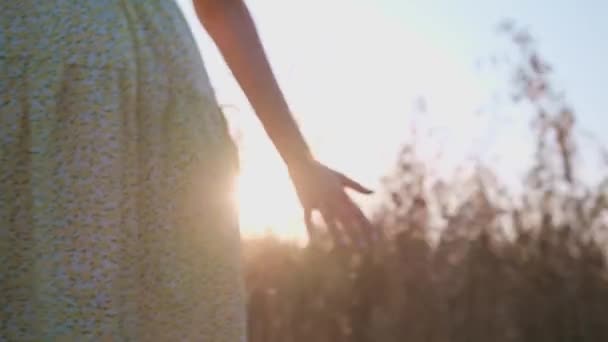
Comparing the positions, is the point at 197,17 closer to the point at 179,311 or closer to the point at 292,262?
the point at 179,311

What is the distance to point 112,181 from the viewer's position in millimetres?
927

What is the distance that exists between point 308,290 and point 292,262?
0.59ft

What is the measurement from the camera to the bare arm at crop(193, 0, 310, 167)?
1185 millimetres

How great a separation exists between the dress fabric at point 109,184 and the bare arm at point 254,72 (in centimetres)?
16

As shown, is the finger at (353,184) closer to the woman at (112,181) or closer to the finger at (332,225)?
the finger at (332,225)

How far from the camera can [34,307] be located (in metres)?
0.89

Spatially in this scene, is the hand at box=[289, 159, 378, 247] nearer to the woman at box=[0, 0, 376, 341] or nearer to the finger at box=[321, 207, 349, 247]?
the finger at box=[321, 207, 349, 247]

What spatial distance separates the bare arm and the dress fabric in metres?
0.16

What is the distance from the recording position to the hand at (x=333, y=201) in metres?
1.11

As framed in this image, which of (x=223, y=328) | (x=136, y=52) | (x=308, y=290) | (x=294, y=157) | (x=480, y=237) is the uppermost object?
(x=136, y=52)

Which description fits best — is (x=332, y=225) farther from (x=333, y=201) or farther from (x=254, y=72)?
(x=254, y=72)

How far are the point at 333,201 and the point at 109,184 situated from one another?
32 cm

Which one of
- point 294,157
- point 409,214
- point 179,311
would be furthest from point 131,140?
point 409,214

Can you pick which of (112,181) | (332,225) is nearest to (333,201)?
(332,225)
